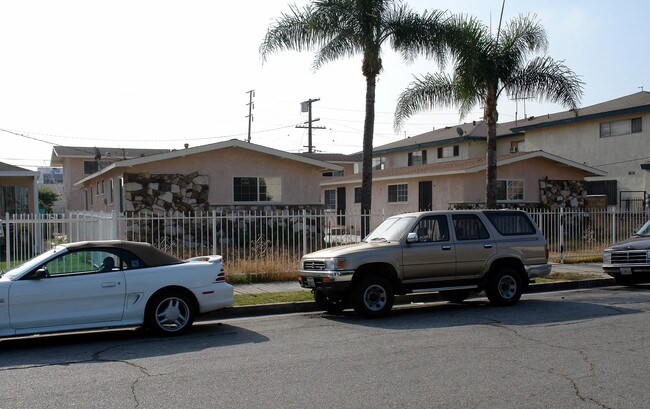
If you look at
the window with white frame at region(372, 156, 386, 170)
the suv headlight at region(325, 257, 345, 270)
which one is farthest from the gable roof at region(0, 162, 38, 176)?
the window with white frame at region(372, 156, 386, 170)

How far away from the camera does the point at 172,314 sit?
9.56 metres

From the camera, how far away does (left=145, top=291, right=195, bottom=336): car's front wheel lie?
9461 millimetres

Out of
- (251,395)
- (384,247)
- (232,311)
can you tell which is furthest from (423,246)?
(251,395)

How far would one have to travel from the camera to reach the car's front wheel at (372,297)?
35.6ft

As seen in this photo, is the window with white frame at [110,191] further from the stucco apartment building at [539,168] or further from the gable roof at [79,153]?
the gable roof at [79,153]

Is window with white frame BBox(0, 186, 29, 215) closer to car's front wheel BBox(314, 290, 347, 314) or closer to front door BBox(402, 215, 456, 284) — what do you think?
car's front wheel BBox(314, 290, 347, 314)

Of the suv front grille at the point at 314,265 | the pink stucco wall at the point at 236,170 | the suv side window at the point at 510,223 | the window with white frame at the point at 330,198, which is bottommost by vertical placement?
the suv front grille at the point at 314,265

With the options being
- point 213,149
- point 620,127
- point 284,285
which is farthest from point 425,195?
point 284,285

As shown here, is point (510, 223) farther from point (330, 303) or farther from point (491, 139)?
point (491, 139)

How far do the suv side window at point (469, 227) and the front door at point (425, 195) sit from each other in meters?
17.1

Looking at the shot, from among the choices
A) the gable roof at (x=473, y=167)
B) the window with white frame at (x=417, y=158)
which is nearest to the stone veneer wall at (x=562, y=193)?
the gable roof at (x=473, y=167)

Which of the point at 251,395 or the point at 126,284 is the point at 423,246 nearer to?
the point at 126,284

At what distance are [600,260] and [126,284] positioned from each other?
51.1 feet

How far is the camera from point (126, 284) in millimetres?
9281
